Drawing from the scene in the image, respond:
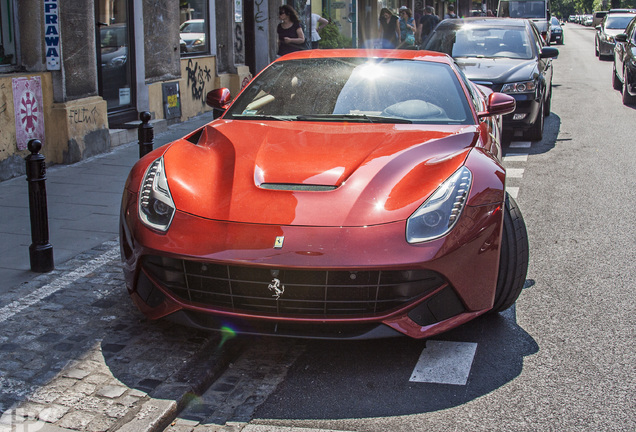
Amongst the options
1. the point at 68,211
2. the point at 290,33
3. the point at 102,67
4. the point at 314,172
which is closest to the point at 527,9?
the point at 290,33

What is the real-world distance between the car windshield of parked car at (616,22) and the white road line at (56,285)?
91.3 ft

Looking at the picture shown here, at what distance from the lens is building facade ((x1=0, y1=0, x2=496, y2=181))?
8.38 m

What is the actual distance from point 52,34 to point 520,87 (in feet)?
18.7

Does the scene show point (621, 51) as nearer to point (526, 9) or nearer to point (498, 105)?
point (498, 105)

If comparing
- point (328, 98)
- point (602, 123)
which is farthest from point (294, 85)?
point (602, 123)

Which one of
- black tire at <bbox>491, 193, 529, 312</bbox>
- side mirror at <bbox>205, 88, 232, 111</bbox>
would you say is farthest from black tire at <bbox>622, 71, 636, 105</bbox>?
black tire at <bbox>491, 193, 529, 312</bbox>

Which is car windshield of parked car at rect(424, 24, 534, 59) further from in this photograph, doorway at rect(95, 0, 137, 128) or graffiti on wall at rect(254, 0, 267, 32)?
graffiti on wall at rect(254, 0, 267, 32)

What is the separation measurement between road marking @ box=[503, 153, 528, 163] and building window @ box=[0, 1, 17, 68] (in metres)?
5.67

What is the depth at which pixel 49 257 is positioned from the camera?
5094mm

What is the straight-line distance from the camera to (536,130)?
10.7 meters

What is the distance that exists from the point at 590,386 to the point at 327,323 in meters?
1.21

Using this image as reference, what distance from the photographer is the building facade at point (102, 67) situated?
838 cm

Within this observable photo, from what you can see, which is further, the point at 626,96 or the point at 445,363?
the point at 626,96

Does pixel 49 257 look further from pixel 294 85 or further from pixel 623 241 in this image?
pixel 623 241
